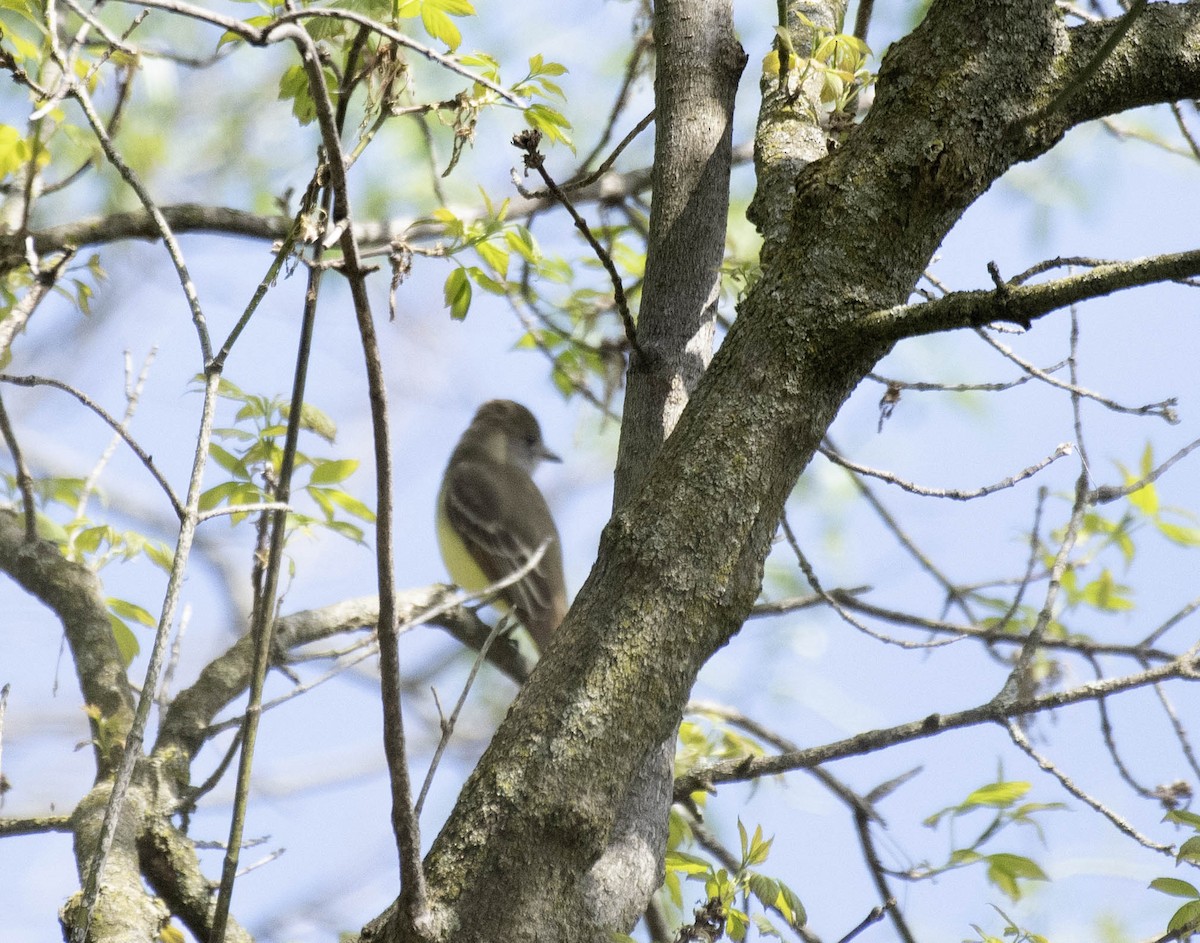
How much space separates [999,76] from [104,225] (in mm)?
3064

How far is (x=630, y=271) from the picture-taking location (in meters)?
4.52

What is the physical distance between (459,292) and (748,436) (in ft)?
5.08

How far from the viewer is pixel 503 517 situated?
8102mm

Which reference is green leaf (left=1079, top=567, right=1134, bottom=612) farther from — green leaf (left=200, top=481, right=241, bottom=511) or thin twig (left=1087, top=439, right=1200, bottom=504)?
green leaf (left=200, top=481, right=241, bottom=511)

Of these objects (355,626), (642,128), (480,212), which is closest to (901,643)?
(642,128)

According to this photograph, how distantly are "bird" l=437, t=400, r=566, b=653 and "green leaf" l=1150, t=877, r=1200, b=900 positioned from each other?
4.75m

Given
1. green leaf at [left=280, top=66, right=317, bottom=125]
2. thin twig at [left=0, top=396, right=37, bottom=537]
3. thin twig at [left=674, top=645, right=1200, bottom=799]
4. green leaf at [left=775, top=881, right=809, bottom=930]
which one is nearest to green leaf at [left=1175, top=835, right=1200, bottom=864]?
thin twig at [left=674, top=645, right=1200, bottom=799]

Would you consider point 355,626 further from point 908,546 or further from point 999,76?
point 999,76

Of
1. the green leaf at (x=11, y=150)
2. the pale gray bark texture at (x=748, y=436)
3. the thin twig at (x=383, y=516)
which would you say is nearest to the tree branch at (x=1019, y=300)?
the pale gray bark texture at (x=748, y=436)

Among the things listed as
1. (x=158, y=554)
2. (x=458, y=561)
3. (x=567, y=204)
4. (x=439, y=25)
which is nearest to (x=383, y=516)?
(x=567, y=204)

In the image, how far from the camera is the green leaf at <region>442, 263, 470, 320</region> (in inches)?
129

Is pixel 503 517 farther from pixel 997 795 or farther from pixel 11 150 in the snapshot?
pixel 997 795

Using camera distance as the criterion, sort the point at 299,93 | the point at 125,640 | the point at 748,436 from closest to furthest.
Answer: the point at 748,436, the point at 299,93, the point at 125,640

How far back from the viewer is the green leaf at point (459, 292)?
10.8ft
